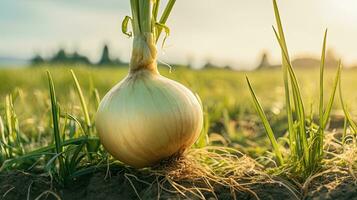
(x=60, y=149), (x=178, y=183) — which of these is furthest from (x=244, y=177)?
(x=60, y=149)

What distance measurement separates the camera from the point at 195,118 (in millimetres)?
1606

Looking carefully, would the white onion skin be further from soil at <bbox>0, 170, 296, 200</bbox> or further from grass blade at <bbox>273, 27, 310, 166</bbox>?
grass blade at <bbox>273, 27, 310, 166</bbox>

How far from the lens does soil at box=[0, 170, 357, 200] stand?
148 cm

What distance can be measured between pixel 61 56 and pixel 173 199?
353 inches

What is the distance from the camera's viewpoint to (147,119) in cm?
151

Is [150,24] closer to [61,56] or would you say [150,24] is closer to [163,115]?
[163,115]

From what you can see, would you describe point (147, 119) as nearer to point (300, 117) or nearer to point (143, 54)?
point (143, 54)

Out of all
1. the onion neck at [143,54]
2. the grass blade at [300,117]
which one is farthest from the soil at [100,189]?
the onion neck at [143,54]

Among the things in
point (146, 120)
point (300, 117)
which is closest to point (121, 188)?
point (146, 120)

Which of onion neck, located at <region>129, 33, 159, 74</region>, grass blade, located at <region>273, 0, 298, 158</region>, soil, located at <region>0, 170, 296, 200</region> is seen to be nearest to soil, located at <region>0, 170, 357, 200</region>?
soil, located at <region>0, 170, 296, 200</region>

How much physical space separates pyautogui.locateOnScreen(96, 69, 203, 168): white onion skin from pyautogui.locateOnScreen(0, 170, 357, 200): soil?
8cm

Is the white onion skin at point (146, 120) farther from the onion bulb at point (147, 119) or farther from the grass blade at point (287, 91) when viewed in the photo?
the grass blade at point (287, 91)

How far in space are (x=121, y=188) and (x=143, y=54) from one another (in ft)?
1.45

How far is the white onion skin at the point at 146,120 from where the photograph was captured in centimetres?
151
